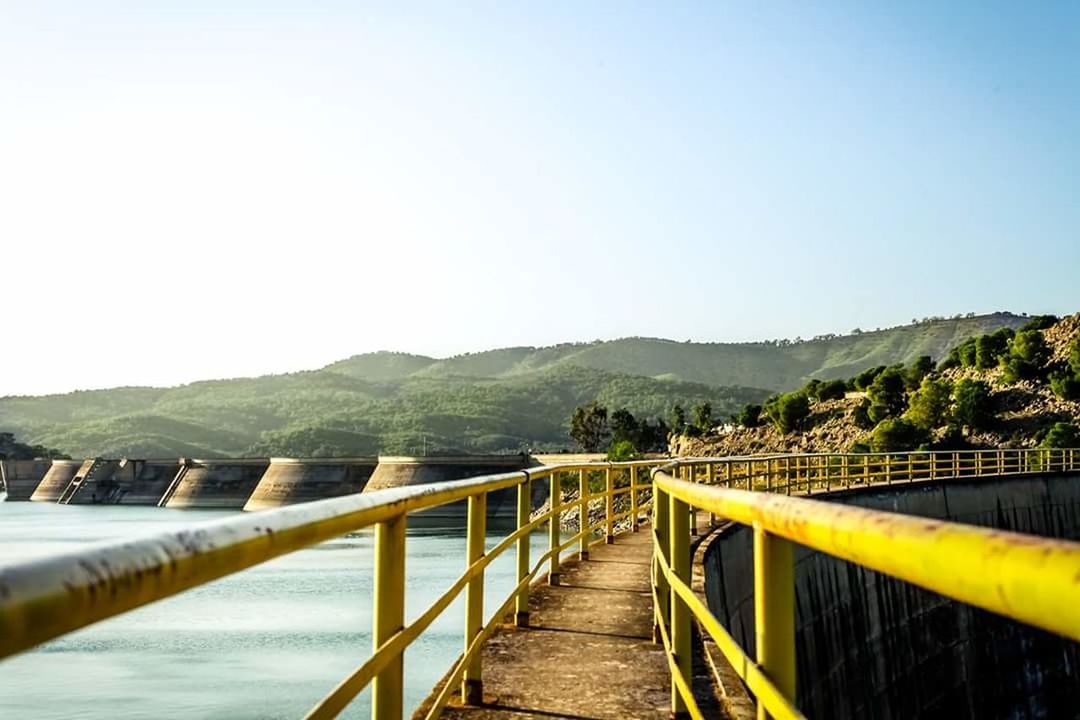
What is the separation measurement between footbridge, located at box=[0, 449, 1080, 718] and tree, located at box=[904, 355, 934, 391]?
79076 millimetres

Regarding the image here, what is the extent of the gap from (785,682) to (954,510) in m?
28.1

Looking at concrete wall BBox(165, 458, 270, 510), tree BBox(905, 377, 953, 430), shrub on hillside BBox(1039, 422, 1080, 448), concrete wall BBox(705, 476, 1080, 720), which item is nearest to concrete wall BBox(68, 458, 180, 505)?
concrete wall BBox(165, 458, 270, 510)

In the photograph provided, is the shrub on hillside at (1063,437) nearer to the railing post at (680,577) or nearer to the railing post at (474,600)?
the railing post at (474,600)

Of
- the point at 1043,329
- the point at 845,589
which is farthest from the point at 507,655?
the point at 1043,329

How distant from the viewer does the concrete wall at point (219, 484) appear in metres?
114

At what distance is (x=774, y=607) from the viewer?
2465mm

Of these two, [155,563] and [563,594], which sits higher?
[155,563]

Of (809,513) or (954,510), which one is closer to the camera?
(809,513)

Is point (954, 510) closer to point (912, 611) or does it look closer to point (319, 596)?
point (912, 611)

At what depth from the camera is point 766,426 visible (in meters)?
98.9

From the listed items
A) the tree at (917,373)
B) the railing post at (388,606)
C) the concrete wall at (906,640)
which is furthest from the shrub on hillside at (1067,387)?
the railing post at (388,606)

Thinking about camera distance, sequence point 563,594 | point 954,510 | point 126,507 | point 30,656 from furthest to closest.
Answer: point 126,507, point 30,656, point 954,510, point 563,594

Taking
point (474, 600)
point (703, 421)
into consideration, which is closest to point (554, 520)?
point (474, 600)

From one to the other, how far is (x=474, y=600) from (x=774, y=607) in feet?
12.7
